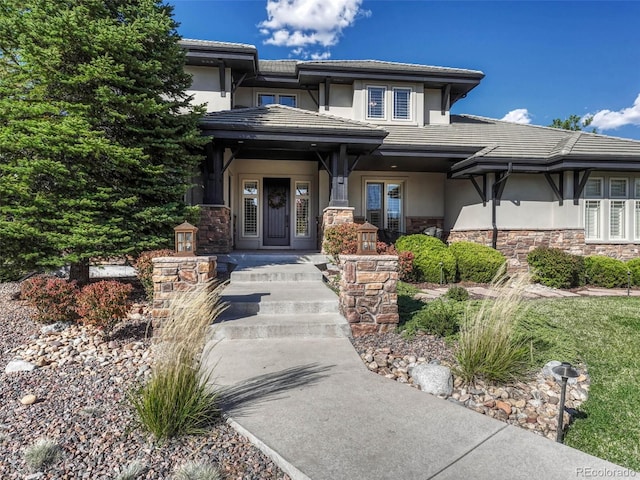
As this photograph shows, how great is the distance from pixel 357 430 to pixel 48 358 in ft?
12.2

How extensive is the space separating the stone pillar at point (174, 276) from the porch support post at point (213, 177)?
4.36m

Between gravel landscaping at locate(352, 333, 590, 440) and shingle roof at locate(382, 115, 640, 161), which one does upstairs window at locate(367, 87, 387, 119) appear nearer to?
shingle roof at locate(382, 115, 640, 161)

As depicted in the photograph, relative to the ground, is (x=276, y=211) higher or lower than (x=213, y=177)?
lower

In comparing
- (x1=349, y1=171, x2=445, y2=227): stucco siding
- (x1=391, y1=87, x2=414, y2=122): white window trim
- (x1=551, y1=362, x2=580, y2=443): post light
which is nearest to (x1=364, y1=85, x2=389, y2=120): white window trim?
(x1=391, y1=87, x2=414, y2=122): white window trim

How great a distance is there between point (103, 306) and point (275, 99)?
33.4 feet

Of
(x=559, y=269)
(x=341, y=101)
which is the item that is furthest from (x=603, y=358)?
(x=341, y=101)

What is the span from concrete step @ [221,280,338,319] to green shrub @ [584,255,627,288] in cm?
789

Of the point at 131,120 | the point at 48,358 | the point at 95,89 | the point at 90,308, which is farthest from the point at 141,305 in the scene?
the point at 95,89

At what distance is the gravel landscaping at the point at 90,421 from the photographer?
2033 millimetres

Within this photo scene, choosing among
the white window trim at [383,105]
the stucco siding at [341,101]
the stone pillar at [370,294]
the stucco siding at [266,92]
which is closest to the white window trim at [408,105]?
the white window trim at [383,105]

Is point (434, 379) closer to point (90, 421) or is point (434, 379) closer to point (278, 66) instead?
point (90, 421)

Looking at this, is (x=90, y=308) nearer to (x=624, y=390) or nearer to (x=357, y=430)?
(x=357, y=430)

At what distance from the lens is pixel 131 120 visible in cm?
622

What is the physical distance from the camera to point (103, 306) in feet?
13.6
